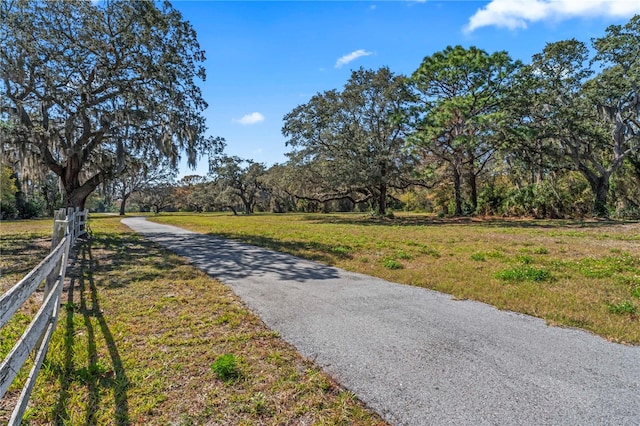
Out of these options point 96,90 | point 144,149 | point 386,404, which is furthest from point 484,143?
point 386,404

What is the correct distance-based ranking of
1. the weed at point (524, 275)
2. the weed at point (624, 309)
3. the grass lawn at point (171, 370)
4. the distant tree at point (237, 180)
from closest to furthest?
the grass lawn at point (171, 370), the weed at point (624, 309), the weed at point (524, 275), the distant tree at point (237, 180)

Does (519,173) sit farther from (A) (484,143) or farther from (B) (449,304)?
(B) (449,304)

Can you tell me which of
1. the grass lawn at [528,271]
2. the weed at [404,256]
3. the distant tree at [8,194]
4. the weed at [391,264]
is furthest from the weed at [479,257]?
the distant tree at [8,194]

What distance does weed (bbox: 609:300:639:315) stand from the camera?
4184 millimetres

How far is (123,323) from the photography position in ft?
13.0

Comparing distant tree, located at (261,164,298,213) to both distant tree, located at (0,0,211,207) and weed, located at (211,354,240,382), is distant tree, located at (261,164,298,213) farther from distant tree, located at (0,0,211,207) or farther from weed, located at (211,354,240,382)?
weed, located at (211,354,240,382)

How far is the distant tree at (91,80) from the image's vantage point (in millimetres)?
10219

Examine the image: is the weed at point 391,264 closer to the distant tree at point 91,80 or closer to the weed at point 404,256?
the weed at point 404,256

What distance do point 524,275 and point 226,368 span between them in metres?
5.36

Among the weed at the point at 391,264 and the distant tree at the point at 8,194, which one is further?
the distant tree at the point at 8,194

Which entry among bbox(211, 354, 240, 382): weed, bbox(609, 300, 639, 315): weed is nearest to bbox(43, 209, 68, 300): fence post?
bbox(211, 354, 240, 382): weed

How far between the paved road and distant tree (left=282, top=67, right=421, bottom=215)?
1739 centimetres

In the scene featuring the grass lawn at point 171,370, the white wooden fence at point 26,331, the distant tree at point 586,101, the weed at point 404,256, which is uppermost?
the distant tree at point 586,101

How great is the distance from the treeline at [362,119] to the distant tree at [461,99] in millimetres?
82
